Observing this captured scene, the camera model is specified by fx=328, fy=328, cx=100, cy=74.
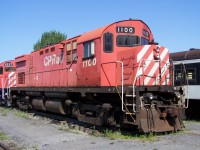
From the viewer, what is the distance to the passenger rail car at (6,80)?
22556 mm

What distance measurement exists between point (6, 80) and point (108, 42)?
14.2 meters

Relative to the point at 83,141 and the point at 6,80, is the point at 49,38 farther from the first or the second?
the point at 83,141

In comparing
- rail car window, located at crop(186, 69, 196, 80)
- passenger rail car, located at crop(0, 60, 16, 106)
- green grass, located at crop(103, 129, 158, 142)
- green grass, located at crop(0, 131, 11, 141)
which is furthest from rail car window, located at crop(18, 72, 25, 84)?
green grass, located at crop(103, 129, 158, 142)

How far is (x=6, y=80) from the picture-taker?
23.4 metres

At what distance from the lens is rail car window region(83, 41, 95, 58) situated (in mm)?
11438

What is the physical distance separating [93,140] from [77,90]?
2.94 meters

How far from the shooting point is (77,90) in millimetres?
12242

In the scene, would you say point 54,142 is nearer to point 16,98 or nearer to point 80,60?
point 80,60

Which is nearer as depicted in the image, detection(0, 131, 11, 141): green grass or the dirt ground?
the dirt ground

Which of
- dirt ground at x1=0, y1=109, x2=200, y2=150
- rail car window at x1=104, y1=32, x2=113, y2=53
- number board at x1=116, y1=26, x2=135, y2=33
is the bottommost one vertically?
dirt ground at x1=0, y1=109, x2=200, y2=150

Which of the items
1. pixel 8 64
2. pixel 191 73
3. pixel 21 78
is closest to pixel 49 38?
pixel 8 64

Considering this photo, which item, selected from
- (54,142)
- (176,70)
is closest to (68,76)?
(54,142)

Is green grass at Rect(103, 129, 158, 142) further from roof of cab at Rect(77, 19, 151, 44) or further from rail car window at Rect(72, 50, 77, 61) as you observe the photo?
rail car window at Rect(72, 50, 77, 61)

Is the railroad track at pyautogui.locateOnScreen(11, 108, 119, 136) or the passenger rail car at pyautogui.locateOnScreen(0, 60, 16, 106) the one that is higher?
the passenger rail car at pyautogui.locateOnScreen(0, 60, 16, 106)
